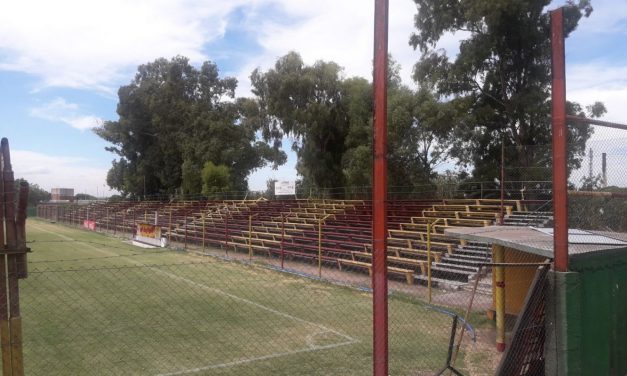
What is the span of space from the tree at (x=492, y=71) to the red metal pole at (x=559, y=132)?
61.9 feet

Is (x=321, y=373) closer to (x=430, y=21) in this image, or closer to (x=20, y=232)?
(x=20, y=232)

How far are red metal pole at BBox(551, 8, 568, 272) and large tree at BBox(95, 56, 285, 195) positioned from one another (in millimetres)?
39780

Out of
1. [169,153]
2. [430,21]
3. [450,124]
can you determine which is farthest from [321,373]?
[169,153]

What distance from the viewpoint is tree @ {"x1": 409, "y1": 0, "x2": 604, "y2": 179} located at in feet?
70.9

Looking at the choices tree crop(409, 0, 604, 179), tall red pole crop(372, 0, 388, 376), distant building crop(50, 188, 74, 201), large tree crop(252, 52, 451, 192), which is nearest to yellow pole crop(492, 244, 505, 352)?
tall red pole crop(372, 0, 388, 376)

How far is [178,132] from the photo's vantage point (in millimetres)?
48531

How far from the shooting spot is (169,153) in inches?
1934

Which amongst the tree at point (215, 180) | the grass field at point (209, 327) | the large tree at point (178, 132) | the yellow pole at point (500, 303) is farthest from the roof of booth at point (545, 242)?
the large tree at point (178, 132)

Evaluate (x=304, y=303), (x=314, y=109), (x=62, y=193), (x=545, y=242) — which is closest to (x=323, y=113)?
(x=314, y=109)

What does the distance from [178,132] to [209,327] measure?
42235 millimetres

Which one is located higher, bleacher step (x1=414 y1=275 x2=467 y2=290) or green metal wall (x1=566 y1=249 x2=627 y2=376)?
green metal wall (x1=566 y1=249 x2=627 y2=376)

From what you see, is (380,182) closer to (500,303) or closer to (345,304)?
(500,303)

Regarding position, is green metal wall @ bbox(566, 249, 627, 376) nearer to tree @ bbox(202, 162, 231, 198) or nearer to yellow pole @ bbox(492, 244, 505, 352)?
yellow pole @ bbox(492, 244, 505, 352)

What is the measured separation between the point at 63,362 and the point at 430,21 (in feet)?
72.7
